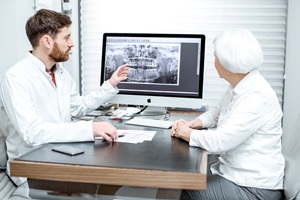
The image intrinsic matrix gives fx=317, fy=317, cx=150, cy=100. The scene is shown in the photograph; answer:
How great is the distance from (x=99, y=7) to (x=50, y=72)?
125cm

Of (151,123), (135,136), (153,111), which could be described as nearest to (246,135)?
(135,136)

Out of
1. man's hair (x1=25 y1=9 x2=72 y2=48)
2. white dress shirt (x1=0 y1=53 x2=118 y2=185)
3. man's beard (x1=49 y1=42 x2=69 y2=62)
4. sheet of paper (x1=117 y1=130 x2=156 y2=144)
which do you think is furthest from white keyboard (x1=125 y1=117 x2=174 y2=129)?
man's hair (x1=25 y1=9 x2=72 y2=48)

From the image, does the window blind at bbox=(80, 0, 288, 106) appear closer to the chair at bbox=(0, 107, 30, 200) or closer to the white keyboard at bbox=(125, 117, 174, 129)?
the white keyboard at bbox=(125, 117, 174, 129)

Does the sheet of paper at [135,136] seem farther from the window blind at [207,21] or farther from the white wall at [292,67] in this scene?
the white wall at [292,67]

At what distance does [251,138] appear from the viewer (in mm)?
1338

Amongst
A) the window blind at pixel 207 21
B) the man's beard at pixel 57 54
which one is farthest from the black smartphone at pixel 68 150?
the window blind at pixel 207 21

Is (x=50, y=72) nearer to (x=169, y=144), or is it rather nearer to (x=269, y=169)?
(x=169, y=144)

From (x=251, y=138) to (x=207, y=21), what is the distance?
157 cm

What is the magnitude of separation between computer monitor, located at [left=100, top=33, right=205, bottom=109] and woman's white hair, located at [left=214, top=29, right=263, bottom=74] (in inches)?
25.5

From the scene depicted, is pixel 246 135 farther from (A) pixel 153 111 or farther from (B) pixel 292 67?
(B) pixel 292 67

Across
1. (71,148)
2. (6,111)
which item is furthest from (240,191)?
(6,111)

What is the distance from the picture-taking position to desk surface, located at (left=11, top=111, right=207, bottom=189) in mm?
1034

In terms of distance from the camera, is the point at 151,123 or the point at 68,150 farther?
the point at 151,123

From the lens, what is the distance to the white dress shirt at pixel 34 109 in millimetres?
1381
